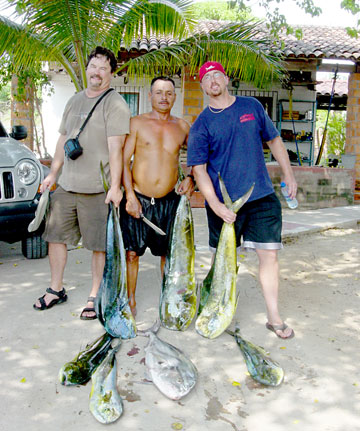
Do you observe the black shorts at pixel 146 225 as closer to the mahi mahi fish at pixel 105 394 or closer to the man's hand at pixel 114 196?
the man's hand at pixel 114 196

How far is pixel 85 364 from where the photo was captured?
3322mm

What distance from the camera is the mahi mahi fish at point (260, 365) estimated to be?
323 cm

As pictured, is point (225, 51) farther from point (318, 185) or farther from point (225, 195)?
point (225, 195)

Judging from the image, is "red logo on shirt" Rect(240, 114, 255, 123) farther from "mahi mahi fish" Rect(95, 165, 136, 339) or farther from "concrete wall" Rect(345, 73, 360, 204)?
"concrete wall" Rect(345, 73, 360, 204)

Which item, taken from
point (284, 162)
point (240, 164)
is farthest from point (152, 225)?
point (284, 162)

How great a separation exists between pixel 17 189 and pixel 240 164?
2819mm

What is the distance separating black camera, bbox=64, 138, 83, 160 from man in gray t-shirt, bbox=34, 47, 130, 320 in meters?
0.05

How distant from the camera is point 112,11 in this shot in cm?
685

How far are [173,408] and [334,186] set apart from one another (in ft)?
29.0

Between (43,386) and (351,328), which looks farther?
(351,328)

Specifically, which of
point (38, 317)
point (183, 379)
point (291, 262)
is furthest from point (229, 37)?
point (183, 379)

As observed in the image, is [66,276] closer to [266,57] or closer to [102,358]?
[102,358]

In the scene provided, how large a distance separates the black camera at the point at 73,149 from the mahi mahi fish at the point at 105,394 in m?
1.59

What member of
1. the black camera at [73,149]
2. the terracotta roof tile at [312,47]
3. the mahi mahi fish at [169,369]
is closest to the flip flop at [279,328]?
the mahi mahi fish at [169,369]
